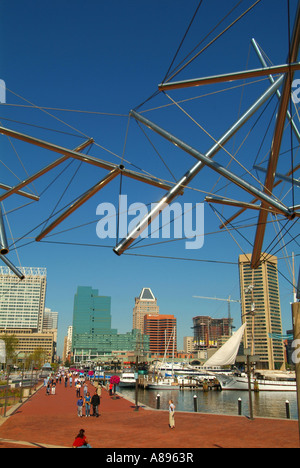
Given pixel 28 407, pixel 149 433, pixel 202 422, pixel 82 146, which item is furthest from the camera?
pixel 28 407

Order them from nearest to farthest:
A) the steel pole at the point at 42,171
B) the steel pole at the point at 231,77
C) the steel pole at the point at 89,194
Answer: the steel pole at the point at 231,77
the steel pole at the point at 89,194
the steel pole at the point at 42,171

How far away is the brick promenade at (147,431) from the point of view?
55.0 feet

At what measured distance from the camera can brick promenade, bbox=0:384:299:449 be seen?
16.8 m

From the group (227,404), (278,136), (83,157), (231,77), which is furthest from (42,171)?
(227,404)

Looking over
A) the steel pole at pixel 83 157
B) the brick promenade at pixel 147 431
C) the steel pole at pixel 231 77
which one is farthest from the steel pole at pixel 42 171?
the brick promenade at pixel 147 431

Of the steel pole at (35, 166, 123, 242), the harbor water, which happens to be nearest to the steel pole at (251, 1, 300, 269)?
the steel pole at (35, 166, 123, 242)

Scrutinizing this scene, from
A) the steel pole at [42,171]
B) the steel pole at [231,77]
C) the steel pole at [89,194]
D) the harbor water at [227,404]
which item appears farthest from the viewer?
the harbor water at [227,404]

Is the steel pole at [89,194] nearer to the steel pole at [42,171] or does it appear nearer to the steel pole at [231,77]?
the steel pole at [42,171]

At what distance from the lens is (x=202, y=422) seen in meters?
22.6

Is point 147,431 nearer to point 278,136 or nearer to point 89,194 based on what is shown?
point 89,194
